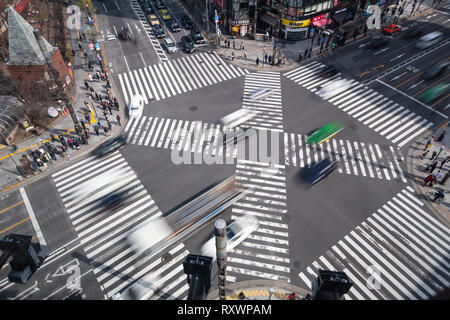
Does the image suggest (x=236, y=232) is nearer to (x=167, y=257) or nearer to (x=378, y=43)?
(x=167, y=257)

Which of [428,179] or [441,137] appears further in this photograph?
[441,137]

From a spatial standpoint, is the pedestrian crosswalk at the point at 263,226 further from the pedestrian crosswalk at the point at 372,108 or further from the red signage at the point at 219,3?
the red signage at the point at 219,3

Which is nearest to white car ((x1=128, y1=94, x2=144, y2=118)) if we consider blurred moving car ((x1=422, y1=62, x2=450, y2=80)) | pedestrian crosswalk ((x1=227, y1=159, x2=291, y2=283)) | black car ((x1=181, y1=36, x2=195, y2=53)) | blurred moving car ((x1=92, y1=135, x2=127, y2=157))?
blurred moving car ((x1=92, y1=135, x2=127, y2=157))

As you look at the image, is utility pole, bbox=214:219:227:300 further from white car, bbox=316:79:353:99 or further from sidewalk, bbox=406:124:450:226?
white car, bbox=316:79:353:99

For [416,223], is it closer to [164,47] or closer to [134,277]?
[134,277]

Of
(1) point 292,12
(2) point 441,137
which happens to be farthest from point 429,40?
(2) point 441,137

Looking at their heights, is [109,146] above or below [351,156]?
above

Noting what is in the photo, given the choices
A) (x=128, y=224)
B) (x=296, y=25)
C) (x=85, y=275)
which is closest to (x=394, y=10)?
(x=296, y=25)
